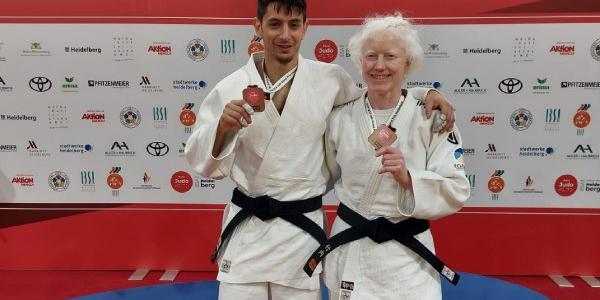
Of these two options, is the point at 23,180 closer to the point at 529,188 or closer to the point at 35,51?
the point at 35,51

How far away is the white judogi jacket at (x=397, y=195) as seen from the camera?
2031mm

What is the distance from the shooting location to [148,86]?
12.7 feet

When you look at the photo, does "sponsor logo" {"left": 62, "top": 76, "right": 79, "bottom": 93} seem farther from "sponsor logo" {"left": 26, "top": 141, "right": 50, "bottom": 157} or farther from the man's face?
the man's face

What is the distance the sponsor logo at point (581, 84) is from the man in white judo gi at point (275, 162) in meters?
2.15

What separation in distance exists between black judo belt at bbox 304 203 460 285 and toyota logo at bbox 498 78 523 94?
79.7 inches

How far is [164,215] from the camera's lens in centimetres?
410

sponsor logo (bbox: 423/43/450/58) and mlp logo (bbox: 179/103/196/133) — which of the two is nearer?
sponsor logo (bbox: 423/43/450/58)

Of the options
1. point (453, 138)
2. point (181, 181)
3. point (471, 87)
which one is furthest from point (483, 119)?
point (181, 181)

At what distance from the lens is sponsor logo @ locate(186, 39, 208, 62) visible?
12.5ft

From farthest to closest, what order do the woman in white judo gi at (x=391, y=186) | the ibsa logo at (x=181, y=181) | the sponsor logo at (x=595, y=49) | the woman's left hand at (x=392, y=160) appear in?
the ibsa logo at (x=181, y=181)
the sponsor logo at (x=595, y=49)
the woman in white judo gi at (x=391, y=186)
the woman's left hand at (x=392, y=160)

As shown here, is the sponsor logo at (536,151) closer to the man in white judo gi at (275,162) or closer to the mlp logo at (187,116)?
the man in white judo gi at (275,162)

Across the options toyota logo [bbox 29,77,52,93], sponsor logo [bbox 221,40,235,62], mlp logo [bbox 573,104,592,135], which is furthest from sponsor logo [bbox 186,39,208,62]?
mlp logo [bbox 573,104,592,135]

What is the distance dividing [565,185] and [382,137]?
104 inches

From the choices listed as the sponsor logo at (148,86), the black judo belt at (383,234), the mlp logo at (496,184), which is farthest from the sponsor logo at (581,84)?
the sponsor logo at (148,86)
